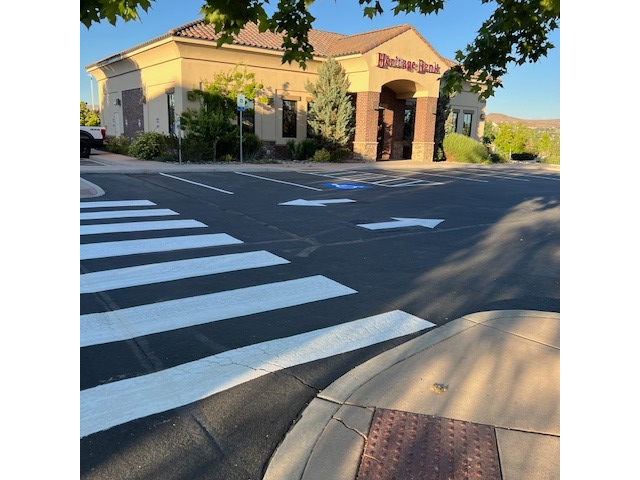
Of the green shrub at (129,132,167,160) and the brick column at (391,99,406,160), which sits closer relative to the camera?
the green shrub at (129,132,167,160)

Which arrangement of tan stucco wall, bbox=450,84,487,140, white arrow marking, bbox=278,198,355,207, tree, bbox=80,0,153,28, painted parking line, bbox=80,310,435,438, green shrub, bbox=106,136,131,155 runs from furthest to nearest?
tan stucco wall, bbox=450,84,487,140 < green shrub, bbox=106,136,131,155 < white arrow marking, bbox=278,198,355,207 < painted parking line, bbox=80,310,435,438 < tree, bbox=80,0,153,28

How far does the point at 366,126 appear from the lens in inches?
1069

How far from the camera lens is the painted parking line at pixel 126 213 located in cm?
995

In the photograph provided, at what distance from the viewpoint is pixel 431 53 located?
93.7 feet

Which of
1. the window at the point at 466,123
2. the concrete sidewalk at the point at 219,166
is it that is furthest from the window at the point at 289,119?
the window at the point at 466,123

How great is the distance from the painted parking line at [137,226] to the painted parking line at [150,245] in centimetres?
83

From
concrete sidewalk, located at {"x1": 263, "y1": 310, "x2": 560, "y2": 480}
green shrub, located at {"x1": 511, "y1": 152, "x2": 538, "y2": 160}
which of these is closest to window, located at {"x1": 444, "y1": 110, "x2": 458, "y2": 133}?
green shrub, located at {"x1": 511, "y1": 152, "x2": 538, "y2": 160}

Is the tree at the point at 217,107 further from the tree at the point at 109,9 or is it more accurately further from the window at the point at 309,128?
the tree at the point at 109,9

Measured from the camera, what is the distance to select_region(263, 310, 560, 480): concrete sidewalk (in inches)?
109

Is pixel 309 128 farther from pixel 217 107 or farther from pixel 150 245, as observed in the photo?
pixel 150 245

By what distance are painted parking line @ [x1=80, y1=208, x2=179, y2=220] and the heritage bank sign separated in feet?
61.8

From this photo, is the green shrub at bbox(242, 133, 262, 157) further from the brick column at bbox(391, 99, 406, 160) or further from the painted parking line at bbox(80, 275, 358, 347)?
the painted parking line at bbox(80, 275, 358, 347)

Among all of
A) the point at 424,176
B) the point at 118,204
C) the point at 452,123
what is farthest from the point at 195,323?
the point at 452,123
